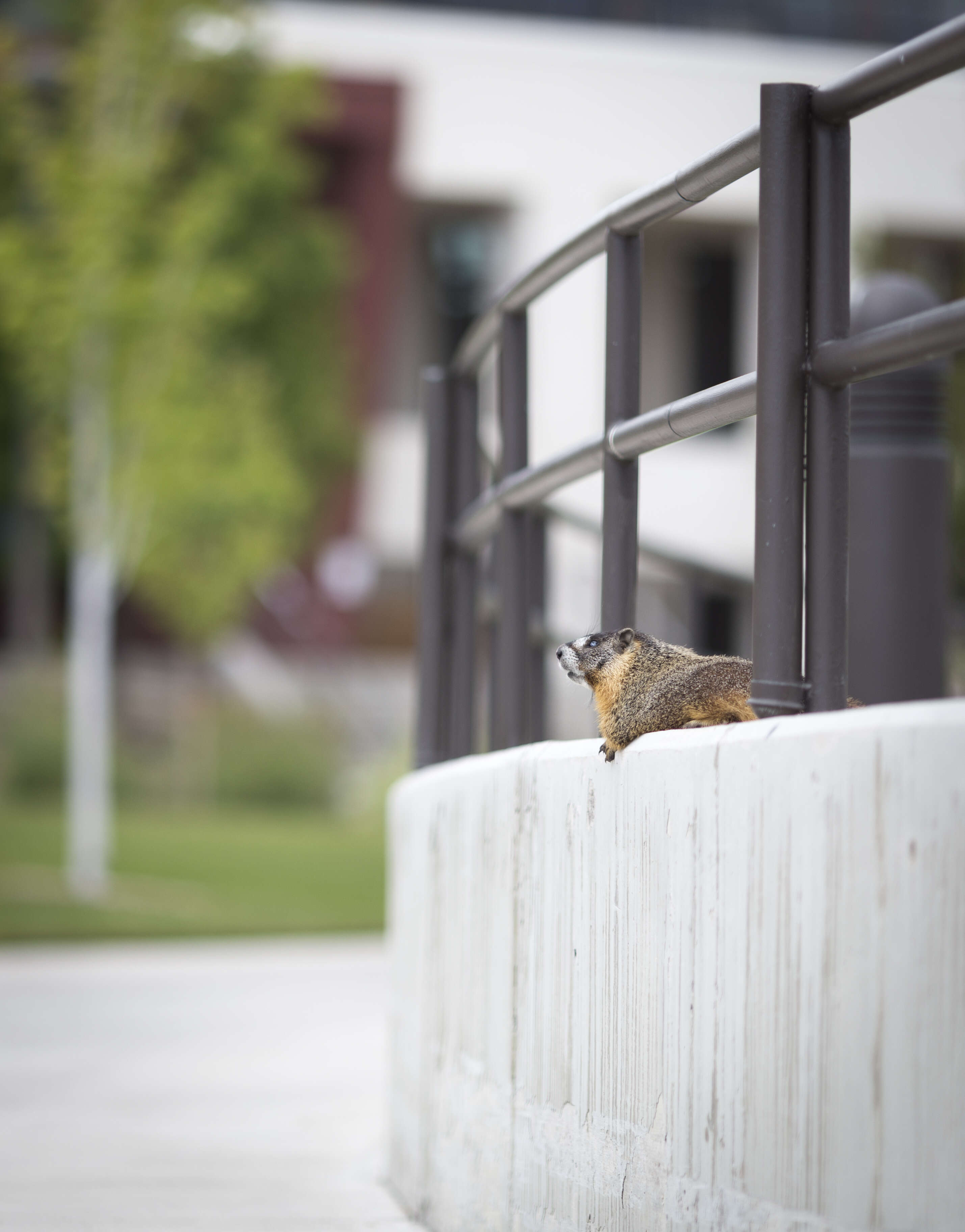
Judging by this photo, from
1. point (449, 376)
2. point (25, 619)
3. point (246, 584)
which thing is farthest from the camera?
point (25, 619)

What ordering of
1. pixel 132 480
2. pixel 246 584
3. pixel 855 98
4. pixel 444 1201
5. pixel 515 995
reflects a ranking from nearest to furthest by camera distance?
pixel 855 98 < pixel 515 995 < pixel 444 1201 < pixel 132 480 < pixel 246 584

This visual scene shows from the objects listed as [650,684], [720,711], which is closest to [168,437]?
[650,684]

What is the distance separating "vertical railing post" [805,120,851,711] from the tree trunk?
49.5 ft

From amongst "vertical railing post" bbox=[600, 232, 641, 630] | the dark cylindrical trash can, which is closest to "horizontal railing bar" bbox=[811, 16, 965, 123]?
"vertical railing post" bbox=[600, 232, 641, 630]

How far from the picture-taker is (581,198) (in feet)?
89.7

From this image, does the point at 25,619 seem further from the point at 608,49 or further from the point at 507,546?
the point at 507,546

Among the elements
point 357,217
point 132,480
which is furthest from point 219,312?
point 357,217

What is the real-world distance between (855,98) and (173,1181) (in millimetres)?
4272

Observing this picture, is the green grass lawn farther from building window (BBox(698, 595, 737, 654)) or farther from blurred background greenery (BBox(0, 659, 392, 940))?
building window (BBox(698, 595, 737, 654))

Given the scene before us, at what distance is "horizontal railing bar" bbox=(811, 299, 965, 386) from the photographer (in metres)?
2.56

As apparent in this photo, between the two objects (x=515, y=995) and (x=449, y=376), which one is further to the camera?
(x=449, y=376)

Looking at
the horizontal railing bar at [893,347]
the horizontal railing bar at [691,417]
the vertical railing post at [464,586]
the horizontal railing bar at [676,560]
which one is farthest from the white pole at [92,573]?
the horizontal railing bar at [893,347]

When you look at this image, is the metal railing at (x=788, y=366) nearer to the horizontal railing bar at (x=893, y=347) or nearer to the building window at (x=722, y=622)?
the horizontal railing bar at (x=893, y=347)

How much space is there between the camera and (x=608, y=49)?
2759 centimetres
